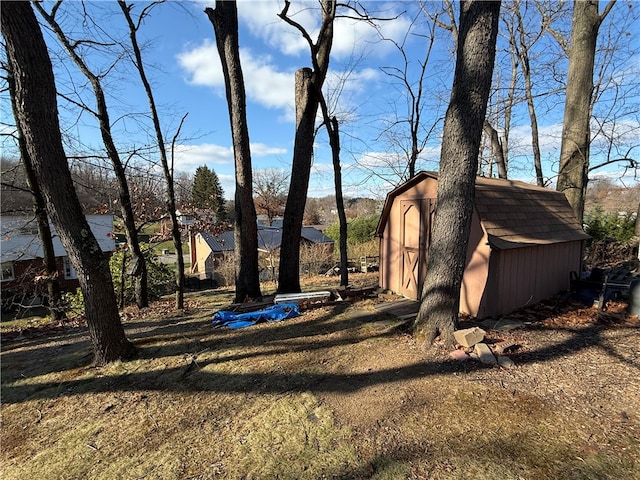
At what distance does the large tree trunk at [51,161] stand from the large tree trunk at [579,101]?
11.2 m

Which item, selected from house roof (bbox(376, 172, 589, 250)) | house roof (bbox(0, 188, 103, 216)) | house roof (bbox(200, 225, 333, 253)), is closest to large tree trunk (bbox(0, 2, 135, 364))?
house roof (bbox(0, 188, 103, 216))

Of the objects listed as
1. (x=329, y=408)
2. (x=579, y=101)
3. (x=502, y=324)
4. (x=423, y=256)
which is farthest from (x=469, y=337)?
(x=579, y=101)

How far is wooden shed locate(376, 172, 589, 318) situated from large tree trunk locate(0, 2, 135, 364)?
18.7 feet

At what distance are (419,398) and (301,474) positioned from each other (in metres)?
1.47

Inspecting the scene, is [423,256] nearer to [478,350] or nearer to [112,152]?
[478,350]

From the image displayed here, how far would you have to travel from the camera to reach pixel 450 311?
13.8ft

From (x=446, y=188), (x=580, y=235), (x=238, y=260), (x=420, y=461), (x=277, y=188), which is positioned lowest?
(x=420, y=461)

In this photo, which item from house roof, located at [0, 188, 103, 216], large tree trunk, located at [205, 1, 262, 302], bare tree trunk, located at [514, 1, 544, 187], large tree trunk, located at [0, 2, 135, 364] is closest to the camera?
large tree trunk, located at [0, 2, 135, 364]

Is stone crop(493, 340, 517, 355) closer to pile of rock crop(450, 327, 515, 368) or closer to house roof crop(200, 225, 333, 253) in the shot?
pile of rock crop(450, 327, 515, 368)

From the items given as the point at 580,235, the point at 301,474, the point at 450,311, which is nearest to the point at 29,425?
the point at 301,474

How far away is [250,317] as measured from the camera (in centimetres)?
571

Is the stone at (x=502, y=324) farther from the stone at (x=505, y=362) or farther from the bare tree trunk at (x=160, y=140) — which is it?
the bare tree trunk at (x=160, y=140)

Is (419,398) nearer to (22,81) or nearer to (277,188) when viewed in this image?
(22,81)

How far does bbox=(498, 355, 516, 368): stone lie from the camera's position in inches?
146
